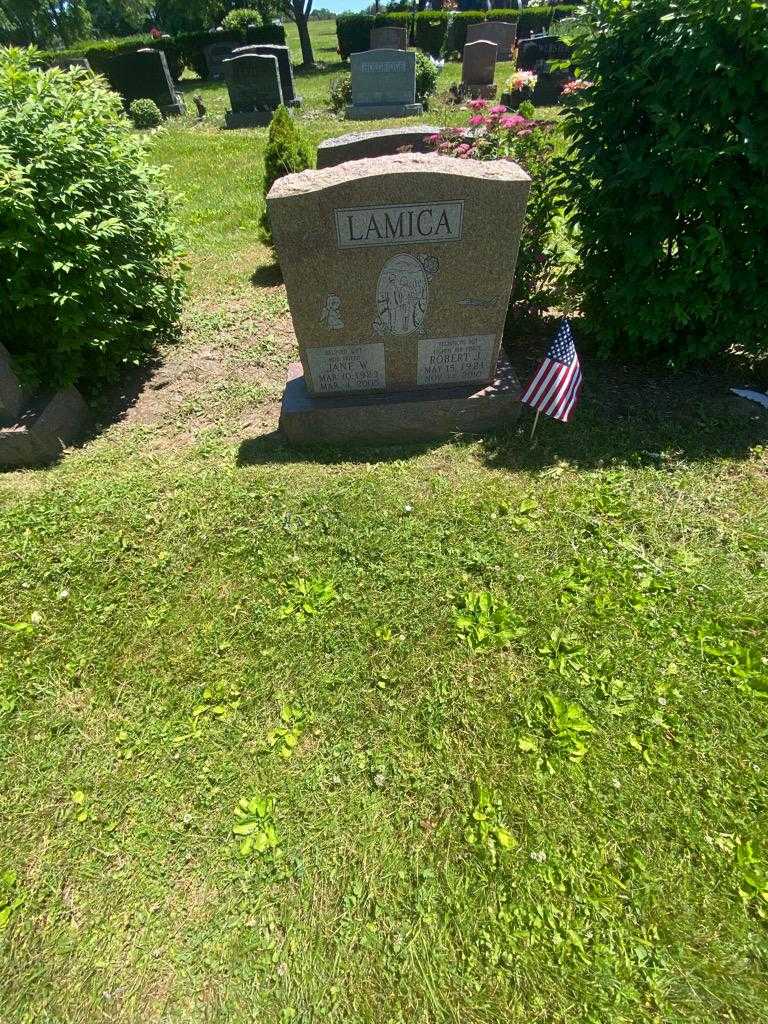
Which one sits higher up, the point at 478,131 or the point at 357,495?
the point at 478,131

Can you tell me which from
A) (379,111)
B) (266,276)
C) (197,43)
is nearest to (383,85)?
(379,111)

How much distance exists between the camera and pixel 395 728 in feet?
9.64

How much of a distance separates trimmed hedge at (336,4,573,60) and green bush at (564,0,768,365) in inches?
1205

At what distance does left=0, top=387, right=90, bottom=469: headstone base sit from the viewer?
4590mm

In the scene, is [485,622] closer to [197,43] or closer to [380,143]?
[380,143]

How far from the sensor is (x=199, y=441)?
16.4 feet

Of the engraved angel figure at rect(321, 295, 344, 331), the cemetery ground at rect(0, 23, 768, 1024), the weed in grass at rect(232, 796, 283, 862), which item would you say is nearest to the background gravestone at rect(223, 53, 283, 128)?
the engraved angel figure at rect(321, 295, 344, 331)

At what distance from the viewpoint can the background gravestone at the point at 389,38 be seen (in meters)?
22.1

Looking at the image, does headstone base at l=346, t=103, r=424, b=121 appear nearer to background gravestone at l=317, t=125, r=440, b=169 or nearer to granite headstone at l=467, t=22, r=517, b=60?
background gravestone at l=317, t=125, r=440, b=169

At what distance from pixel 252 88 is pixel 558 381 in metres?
18.9

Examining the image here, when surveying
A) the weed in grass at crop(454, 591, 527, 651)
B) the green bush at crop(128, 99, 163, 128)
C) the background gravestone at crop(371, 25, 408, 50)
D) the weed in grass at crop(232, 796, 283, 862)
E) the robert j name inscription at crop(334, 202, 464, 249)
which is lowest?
the weed in grass at crop(232, 796, 283, 862)

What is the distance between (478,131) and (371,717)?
5802 mm

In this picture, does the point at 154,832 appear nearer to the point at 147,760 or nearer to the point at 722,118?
the point at 147,760

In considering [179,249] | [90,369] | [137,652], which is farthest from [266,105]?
[137,652]
